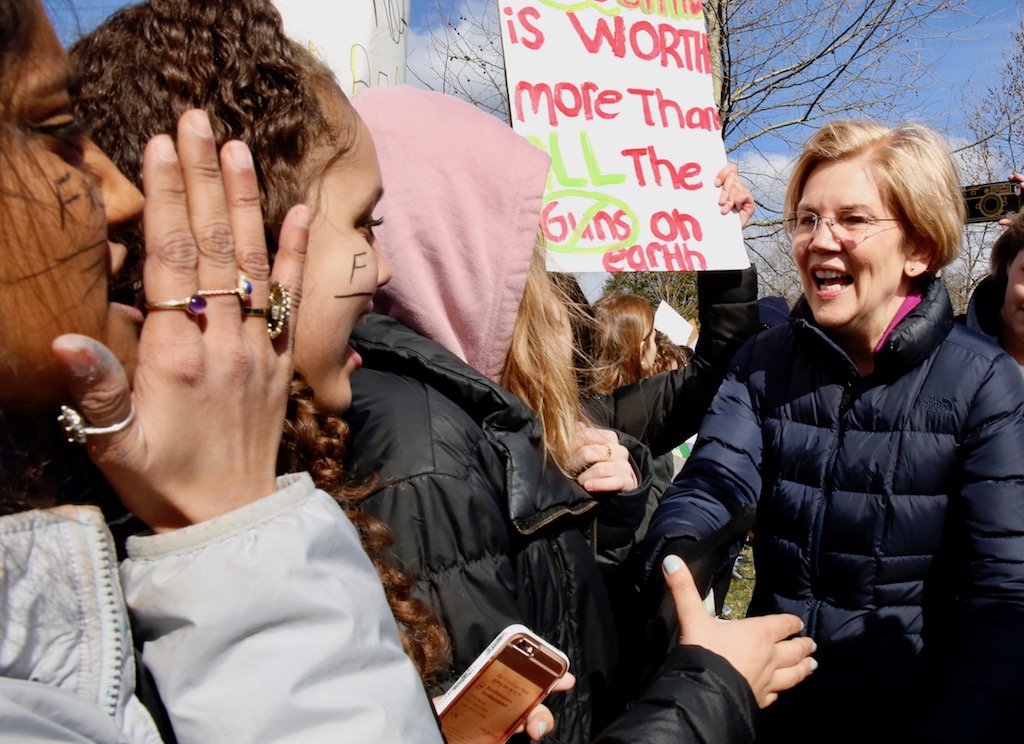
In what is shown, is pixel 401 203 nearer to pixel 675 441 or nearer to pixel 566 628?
pixel 566 628

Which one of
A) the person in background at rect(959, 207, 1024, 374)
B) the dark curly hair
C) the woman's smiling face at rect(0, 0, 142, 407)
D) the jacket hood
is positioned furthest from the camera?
the person in background at rect(959, 207, 1024, 374)

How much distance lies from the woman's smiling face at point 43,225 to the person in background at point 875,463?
139cm

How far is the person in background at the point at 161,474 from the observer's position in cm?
65

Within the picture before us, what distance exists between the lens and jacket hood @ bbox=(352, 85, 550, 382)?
1.63 m

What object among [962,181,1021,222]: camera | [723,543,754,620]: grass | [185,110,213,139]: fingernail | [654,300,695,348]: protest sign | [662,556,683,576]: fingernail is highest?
[962,181,1021,222]: camera

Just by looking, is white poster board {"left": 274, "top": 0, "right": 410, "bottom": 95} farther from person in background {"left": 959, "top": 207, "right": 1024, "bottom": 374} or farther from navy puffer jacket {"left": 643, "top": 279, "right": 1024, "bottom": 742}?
person in background {"left": 959, "top": 207, "right": 1024, "bottom": 374}

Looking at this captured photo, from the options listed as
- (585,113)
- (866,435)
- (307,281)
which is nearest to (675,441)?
(866,435)

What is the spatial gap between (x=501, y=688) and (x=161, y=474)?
25.6 inches

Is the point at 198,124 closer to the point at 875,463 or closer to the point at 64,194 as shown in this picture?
the point at 64,194

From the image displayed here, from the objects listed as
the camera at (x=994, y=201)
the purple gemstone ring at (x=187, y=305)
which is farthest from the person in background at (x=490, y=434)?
the camera at (x=994, y=201)

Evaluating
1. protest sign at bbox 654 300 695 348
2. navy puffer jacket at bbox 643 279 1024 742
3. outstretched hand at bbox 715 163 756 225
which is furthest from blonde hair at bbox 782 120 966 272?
protest sign at bbox 654 300 695 348

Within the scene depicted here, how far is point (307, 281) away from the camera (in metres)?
1.16

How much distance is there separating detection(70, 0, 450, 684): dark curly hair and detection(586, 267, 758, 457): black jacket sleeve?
164 cm

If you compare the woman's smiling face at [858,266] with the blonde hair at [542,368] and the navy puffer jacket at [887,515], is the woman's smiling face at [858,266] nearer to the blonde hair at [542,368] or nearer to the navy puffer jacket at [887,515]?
the navy puffer jacket at [887,515]
